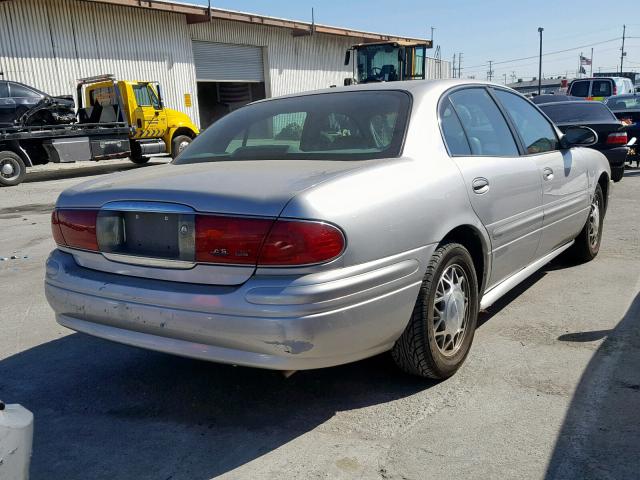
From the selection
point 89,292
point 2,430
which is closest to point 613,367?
point 89,292

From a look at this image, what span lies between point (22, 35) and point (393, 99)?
19.6 m

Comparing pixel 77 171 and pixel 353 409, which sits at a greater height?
pixel 353 409

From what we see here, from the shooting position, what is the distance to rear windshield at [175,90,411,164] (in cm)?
316

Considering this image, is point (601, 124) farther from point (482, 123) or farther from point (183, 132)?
point (183, 132)

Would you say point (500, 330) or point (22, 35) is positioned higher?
point (22, 35)

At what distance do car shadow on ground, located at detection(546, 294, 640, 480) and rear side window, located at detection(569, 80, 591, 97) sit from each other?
69.6ft

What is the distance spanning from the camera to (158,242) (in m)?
2.71

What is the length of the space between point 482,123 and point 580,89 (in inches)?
838

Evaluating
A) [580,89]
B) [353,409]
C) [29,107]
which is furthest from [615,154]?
[580,89]

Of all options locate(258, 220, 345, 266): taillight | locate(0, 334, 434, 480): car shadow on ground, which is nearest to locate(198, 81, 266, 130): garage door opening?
locate(0, 334, 434, 480): car shadow on ground

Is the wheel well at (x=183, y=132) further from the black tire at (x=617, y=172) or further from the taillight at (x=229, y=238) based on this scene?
the taillight at (x=229, y=238)

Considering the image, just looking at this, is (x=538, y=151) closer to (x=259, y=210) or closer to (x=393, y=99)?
(x=393, y=99)

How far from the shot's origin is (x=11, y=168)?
14492 mm

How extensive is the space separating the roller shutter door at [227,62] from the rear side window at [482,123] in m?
23.9
